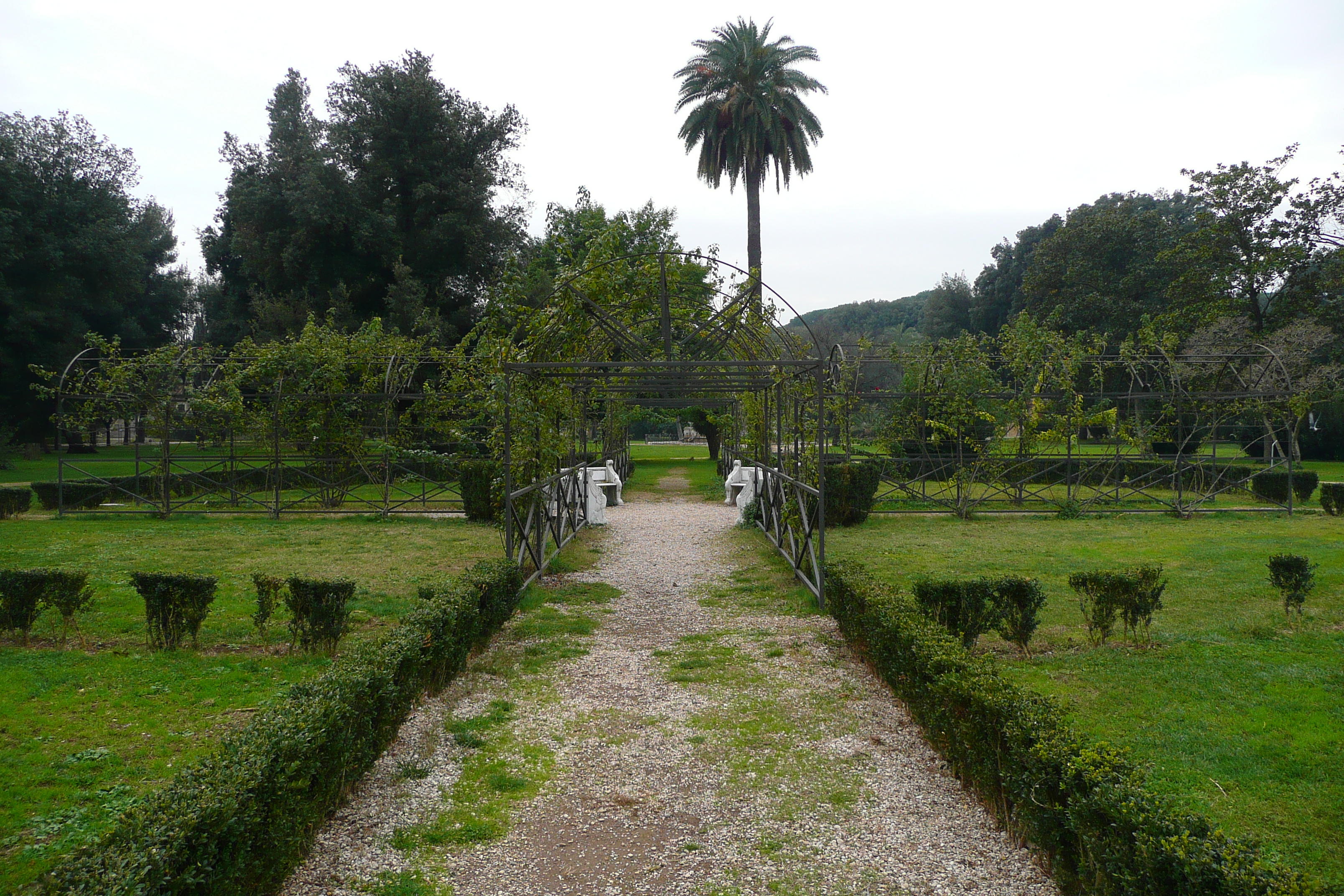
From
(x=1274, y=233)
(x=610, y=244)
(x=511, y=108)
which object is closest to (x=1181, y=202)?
(x=1274, y=233)

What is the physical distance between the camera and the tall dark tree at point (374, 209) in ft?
87.6

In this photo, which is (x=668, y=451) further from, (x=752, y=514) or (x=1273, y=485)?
(x=1273, y=485)

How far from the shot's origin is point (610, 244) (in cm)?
1001

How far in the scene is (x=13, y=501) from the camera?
600 inches

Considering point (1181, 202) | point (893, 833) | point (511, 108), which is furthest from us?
point (1181, 202)

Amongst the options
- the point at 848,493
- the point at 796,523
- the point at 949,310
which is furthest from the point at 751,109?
the point at 949,310

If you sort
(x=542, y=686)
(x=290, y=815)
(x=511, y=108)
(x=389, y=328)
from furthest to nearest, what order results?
(x=511, y=108) < (x=389, y=328) < (x=542, y=686) < (x=290, y=815)

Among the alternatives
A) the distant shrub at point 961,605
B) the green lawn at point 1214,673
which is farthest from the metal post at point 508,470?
the green lawn at point 1214,673

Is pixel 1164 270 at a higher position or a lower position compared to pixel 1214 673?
higher

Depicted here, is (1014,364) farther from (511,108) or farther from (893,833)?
(511,108)

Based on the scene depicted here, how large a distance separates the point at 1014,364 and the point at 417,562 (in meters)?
12.4

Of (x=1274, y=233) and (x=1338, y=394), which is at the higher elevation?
(x=1274, y=233)

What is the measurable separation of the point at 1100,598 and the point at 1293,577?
7.24 ft

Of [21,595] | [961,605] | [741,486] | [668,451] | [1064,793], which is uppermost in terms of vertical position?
[668,451]
